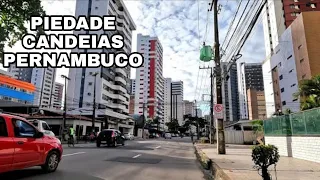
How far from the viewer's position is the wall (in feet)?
40.4

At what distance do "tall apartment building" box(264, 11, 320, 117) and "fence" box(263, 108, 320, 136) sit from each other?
32.1 m

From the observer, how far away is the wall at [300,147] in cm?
1232

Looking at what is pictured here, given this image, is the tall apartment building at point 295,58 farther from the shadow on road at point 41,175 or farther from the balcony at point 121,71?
the shadow on road at point 41,175

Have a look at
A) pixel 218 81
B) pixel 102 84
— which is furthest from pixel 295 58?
pixel 218 81

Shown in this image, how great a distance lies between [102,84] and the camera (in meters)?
76.9

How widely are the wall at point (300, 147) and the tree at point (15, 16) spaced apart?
1377 cm

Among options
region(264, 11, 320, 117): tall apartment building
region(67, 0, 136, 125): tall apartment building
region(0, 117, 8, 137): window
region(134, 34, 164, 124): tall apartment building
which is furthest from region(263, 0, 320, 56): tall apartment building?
region(0, 117, 8, 137): window

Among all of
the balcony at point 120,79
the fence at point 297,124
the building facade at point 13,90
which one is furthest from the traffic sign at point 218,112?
the balcony at point 120,79

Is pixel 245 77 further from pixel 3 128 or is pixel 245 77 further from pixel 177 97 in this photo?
pixel 177 97

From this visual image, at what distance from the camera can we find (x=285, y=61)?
68.4m

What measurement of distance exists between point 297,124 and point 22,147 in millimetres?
12793

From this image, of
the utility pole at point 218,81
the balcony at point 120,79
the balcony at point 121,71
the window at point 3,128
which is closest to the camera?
the window at point 3,128

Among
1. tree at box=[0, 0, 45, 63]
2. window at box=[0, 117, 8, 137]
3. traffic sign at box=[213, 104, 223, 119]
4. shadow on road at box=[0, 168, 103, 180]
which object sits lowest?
shadow on road at box=[0, 168, 103, 180]

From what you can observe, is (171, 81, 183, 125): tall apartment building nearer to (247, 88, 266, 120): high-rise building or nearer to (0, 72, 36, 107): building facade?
(247, 88, 266, 120): high-rise building
